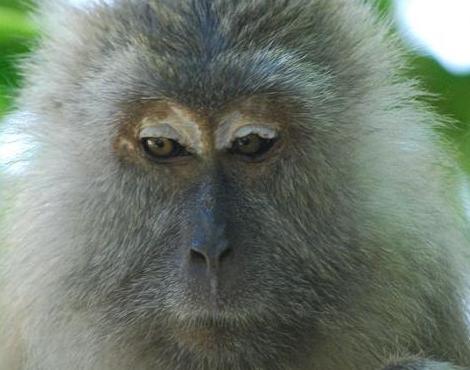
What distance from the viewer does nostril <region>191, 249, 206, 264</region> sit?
3273 millimetres

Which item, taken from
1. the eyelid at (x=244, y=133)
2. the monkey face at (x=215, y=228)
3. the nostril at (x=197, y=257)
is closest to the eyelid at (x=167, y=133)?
the monkey face at (x=215, y=228)

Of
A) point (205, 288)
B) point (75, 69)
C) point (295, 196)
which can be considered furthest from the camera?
point (75, 69)

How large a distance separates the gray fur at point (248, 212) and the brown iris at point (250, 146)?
0.07m

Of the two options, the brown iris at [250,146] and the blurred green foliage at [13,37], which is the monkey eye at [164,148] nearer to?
the brown iris at [250,146]

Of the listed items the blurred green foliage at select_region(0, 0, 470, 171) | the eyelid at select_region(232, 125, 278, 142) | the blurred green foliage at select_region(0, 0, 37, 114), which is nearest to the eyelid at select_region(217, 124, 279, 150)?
the eyelid at select_region(232, 125, 278, 142)

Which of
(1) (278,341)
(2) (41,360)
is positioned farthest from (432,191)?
(2) (41,360)

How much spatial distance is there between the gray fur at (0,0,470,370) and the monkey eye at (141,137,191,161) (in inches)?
2.3

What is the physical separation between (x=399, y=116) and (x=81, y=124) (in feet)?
3.42

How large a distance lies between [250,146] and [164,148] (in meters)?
0.26

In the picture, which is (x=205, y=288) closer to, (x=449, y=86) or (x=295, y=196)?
(x=295, y=196)

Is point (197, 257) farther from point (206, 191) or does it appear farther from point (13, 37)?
point (13, 37)

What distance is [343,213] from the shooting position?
3586 mm

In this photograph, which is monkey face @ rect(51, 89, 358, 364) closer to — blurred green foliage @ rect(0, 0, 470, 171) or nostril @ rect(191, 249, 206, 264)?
nostril @ rect(191, 249, 206, 264)

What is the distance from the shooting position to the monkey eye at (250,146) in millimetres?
3468
